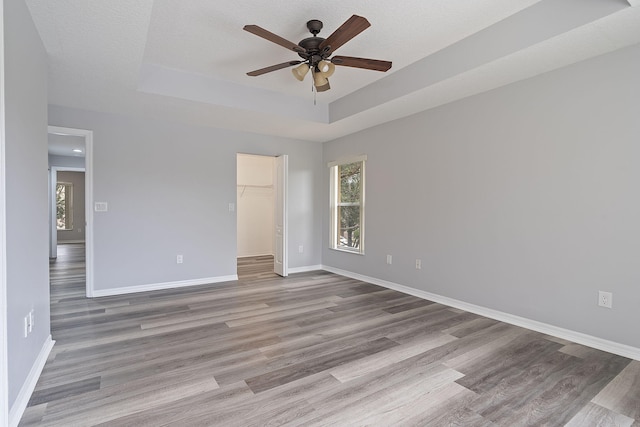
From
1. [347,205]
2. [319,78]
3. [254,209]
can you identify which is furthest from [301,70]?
[254,209]

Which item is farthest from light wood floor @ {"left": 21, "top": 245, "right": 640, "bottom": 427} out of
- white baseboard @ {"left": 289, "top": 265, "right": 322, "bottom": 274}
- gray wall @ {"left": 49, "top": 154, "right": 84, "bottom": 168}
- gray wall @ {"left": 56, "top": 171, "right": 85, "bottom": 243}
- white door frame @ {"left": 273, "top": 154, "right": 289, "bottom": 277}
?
gray wall @ {"left": 56, "top": 171, "right": 85, "bottom": 243}

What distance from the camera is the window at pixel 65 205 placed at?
10.1m

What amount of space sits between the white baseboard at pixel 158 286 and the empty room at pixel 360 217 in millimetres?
43

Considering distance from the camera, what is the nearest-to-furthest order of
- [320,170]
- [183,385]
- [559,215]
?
1. [183,385]
2. [559,215]
3. [320,170]

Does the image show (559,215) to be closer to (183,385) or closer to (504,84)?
(504,84)

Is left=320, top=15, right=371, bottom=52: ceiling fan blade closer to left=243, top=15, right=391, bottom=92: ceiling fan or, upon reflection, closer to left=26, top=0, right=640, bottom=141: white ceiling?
left=243, top=15, right=391, bottom=92: ceiling fan

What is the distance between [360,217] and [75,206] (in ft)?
32.2

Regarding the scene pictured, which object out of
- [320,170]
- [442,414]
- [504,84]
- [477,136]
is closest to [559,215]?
[477,136]

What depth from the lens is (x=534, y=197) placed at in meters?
3.03

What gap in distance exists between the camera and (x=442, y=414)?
178cm

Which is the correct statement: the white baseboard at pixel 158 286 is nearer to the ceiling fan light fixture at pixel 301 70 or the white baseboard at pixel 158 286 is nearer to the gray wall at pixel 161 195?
the gray wall at pixel 161 195

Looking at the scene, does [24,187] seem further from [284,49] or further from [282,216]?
[282,216]

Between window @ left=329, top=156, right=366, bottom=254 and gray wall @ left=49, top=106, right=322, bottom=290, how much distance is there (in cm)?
119

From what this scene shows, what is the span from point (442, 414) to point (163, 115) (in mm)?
4419
